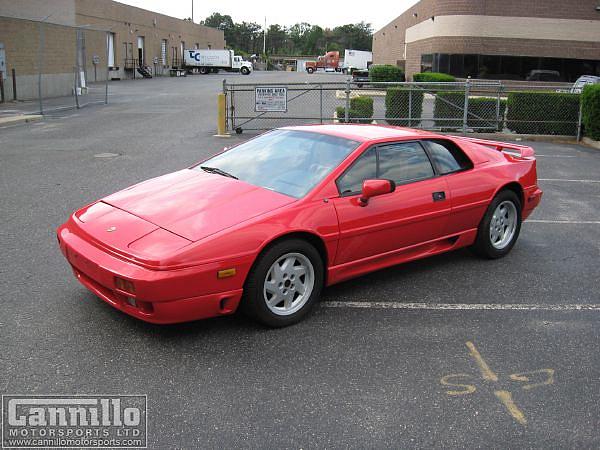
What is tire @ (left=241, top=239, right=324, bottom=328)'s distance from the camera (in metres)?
4.36

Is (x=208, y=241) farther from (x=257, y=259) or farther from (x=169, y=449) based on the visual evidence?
(x=169, y=449)

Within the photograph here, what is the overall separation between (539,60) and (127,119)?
2471 centimetres

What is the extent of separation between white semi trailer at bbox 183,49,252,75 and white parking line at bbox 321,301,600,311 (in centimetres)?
7009

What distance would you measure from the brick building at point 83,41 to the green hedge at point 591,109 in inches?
652

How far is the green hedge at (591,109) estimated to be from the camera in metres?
15.7

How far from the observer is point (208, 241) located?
4164 mm

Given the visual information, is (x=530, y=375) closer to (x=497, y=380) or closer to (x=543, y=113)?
(x=497, y=380)

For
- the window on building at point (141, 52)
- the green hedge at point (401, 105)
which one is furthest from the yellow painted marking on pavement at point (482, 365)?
the window on building at point (141, 52)

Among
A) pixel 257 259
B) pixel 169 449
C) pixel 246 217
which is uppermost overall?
pixel 246 217

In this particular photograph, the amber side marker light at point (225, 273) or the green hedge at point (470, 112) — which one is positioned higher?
the green hedge at point (470, 112)

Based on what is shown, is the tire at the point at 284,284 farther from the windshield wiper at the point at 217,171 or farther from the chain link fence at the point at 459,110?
the chain link fence at the point at 459,110

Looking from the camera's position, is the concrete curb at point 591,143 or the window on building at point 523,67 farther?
the window on building at point 523,67

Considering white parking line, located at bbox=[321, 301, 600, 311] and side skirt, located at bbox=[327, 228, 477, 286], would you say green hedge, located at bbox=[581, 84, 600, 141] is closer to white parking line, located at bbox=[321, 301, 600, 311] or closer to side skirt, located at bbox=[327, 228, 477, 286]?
side skirt, located at bbox=[327, 228, 477, 286]

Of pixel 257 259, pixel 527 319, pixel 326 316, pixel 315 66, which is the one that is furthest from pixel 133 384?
pixel 315 66
